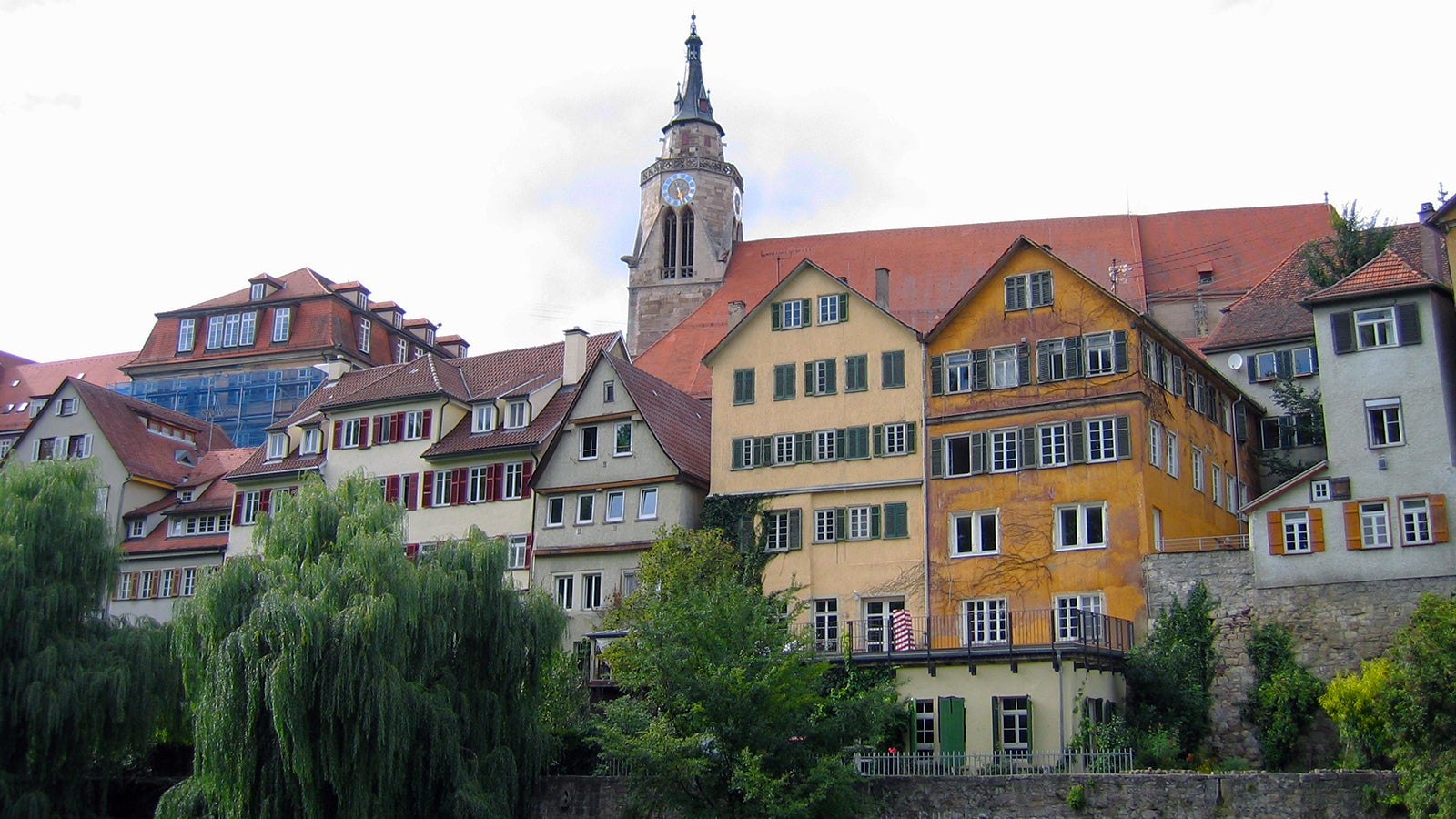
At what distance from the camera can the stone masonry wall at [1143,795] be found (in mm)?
31750

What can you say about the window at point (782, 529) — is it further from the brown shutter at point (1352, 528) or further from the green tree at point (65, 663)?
the green tree at point (65, 663)

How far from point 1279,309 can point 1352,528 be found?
14065mm

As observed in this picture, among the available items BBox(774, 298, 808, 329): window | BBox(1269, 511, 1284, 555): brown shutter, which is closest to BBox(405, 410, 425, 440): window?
BBox(774, 298, 808, 329): window

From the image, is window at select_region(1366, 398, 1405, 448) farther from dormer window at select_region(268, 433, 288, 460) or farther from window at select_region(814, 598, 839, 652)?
dormer window at select_region(268, 433, 288, 460)

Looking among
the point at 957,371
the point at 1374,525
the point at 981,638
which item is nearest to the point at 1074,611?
the point at 981,638

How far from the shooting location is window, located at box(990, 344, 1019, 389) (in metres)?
43.8

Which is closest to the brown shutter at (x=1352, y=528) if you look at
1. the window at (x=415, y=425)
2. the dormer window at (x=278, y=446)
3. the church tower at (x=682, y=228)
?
the window at (x=415, y=425)

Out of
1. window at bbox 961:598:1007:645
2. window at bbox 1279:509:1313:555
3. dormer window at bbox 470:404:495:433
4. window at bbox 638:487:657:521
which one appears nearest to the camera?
window at bbox 1279:509:1313:555

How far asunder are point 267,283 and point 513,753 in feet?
185

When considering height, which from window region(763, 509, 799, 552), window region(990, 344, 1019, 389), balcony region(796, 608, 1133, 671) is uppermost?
window region(990, 344, 1019, 389)

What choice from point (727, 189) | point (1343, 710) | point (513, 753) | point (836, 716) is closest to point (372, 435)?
point (513, 753)

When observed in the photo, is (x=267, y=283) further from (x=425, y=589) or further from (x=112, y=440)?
(x=425, y=589)

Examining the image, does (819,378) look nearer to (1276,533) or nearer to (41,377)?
(1276,533)

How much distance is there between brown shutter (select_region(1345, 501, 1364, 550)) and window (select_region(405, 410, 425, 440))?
29072mm
